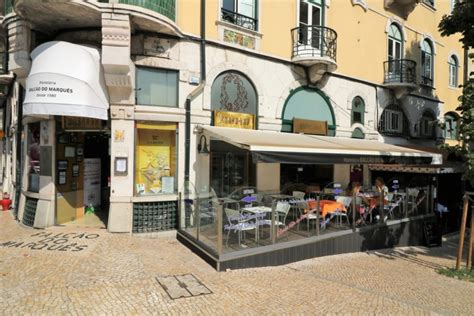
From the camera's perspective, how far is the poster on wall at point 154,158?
373 inches

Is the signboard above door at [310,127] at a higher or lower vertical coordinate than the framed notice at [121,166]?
higher

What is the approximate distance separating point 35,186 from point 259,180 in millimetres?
7100

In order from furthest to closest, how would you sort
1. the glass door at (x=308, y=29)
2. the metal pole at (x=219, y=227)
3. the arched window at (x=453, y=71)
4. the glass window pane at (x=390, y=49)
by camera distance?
the arched window at (x=453, y=71)
the glass window pane at (x=390, y=49)
the glass door at (x=308, y=29)
the metal pole at (x=219, y=227)

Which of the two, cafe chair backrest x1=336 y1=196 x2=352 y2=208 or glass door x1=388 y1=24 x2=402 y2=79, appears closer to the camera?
cafe chair backrest x1=336 y1=196 x2=352 y2=208

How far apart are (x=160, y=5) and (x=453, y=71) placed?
20.0 metres

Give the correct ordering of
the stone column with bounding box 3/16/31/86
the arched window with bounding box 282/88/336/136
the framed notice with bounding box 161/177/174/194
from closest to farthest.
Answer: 1. the stone column with bounding box 3/16/31/86
2. the framed notice with bounding box 161/177/174/194
3. the arched window with bounding box 282/88/336/136

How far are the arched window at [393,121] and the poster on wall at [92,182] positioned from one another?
12749mm

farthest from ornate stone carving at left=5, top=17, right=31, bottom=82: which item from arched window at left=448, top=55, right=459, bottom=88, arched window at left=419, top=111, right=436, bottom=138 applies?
arched window at left=448, top=55, right=459, bottom=88

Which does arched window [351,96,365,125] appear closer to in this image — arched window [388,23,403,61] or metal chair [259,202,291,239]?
arched window [388,23,403,61]

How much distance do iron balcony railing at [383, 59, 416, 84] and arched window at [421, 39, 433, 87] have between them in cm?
250

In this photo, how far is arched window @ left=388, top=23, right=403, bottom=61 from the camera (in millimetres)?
16594

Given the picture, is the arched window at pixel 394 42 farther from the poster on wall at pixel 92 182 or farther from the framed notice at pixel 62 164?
the framed notice at pixel 62 164

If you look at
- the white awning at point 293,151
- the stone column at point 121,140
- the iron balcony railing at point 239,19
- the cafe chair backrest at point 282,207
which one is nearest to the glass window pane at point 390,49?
the white awning at point 293,151

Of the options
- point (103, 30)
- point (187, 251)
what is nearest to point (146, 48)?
point (103, 30)
